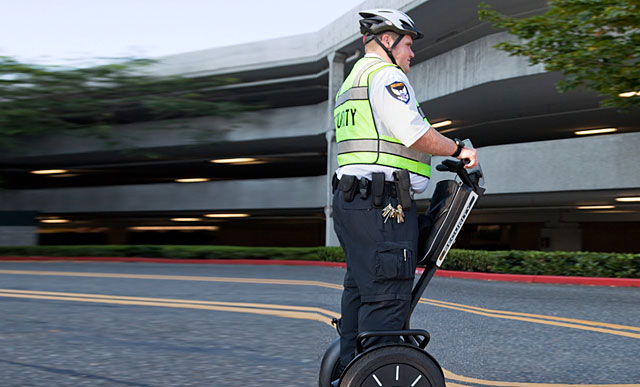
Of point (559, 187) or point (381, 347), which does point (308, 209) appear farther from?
point (381, 347)

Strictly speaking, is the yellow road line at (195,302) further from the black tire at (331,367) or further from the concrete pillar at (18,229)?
the concrete pillar at (18,229)

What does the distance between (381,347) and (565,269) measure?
40.9 feet

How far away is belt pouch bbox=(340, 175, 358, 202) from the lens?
2.81 m

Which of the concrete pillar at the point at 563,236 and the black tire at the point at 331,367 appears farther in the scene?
the concrete pillar at the point at 563,236

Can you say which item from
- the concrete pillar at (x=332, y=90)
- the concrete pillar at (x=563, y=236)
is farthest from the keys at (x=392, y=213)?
the concrete pillar at (x=563, y=236)

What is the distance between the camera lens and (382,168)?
284 cm

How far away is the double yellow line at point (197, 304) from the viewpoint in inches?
283

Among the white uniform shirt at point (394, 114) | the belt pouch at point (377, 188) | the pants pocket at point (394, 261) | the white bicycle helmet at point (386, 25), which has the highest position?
the white bicycle helmet at point (386, 25)

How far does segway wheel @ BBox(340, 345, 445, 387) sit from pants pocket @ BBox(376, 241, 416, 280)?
1.02 ft

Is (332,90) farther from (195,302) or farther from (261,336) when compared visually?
(261,336)

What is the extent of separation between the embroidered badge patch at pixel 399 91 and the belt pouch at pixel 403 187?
315 mm

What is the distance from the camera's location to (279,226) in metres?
38.6

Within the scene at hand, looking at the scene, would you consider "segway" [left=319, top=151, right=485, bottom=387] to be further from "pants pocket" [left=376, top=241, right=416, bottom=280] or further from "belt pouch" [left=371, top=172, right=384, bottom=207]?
"belt pouch" [left=371, top=172, right=384, bottom=207]

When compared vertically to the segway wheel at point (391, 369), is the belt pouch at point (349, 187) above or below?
above
